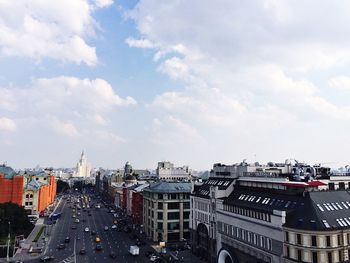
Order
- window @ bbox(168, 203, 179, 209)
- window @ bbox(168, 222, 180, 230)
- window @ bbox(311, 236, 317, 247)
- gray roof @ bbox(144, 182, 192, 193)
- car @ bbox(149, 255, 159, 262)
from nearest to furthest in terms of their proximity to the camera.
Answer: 1. window @ bbox(311, 236, 317, 247)
2. car @ bbox(149, 255, 159, 262)
3. window @ bbox(168, 222, 180, 230)
4. window @ bbox(168, 203, 179, 209)
5. gray roof @ bbox(144, 182, 192, 193)

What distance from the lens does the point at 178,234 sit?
139625mm

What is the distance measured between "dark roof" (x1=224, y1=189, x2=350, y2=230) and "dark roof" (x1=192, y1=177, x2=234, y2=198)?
1755 cm

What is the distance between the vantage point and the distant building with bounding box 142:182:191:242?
13762 centimetres

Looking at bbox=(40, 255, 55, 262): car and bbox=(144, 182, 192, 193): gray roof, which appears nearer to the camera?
bbox=(40, 255, 55, 262): car

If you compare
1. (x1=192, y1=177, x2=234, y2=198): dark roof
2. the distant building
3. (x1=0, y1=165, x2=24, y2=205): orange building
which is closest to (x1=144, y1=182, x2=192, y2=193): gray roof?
the distant building

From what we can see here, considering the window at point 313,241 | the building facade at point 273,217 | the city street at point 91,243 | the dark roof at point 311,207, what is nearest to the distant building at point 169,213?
the city street at point 91,243

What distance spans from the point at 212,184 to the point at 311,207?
4634 cm

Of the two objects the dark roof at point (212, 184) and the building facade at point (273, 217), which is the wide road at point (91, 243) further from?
the dark roof at point (212, 184)

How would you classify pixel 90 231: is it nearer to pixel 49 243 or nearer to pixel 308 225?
pixel 49 243

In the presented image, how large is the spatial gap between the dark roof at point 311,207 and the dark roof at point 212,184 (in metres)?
17.6

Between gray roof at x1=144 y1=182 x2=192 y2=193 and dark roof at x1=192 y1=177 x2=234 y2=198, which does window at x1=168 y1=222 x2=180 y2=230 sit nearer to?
gray roof at x1=144 y1=182 x2=192 y2=193

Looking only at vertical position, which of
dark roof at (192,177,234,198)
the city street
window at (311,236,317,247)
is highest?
dark roof at (192,177,234,198)

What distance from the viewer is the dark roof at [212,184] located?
103m

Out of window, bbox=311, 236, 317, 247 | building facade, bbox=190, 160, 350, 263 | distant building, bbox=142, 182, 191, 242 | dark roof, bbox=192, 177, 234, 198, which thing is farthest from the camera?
distant building, bbox=142, 182, 191, 242
